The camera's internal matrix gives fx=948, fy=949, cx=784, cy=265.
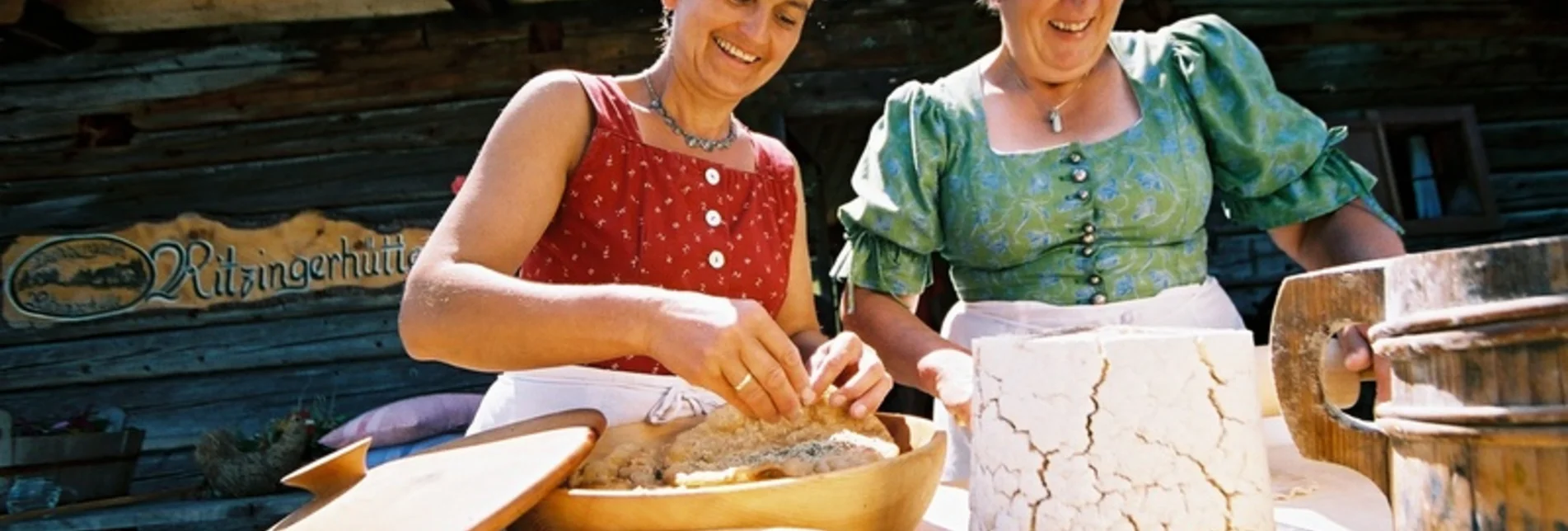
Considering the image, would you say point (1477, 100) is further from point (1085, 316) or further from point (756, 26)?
point (756, 26)

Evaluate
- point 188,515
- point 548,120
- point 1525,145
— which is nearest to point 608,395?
point 548,120

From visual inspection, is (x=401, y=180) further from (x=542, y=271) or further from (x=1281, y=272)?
(x=1281, y=272)

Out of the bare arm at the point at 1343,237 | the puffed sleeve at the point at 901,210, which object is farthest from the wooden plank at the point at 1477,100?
the puffed sleeve at the point at 901,210

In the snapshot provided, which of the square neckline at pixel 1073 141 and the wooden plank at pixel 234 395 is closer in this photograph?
the square neckline at pixel 1073 141

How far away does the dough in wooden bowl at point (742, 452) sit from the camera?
656 millimetres

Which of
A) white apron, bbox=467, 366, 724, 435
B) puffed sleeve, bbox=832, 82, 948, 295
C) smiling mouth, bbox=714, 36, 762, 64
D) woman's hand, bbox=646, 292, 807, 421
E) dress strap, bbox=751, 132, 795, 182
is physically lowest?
white apron, bbox=467, 366, 724, 435

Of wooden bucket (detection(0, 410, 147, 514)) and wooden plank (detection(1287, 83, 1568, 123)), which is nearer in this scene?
wooden bucket (detection(0, 410, 147, 514))

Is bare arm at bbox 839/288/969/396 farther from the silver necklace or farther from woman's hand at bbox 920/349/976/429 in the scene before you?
the silver necklace

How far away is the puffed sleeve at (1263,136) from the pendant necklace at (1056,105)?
128 millimetres

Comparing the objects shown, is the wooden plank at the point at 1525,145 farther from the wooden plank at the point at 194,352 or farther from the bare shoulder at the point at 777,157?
the wooden plank at the point at 194,352

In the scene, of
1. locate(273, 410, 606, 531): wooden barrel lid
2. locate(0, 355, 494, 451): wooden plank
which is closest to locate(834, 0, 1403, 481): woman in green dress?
locate(273, 410, 606, 531): wooden barrel lid

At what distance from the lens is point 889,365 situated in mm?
1151

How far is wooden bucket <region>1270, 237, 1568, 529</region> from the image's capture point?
15.1 inches

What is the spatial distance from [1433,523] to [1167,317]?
0.82 meters
